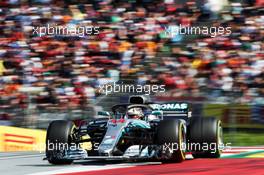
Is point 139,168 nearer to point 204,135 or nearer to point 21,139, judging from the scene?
point 204,135

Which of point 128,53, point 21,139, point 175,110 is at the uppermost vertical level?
point 128,53

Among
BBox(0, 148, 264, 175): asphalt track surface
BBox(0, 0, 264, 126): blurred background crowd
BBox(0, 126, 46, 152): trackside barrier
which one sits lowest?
BBox(0, 126, 46, 152): trackside barrier

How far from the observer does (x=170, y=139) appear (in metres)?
8.83

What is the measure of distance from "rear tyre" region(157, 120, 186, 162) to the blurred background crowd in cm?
495

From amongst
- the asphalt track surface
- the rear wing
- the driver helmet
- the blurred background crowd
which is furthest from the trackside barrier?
the driver helmet

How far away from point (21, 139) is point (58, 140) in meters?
4.93

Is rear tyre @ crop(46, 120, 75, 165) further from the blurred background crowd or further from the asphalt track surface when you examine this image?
the blurred background crowd

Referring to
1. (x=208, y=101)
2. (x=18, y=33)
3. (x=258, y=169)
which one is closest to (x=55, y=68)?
(x=18, y=33)

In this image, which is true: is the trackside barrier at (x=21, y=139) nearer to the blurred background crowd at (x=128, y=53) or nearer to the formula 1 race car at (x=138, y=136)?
the blurred background crowd at (x=128, y=53)

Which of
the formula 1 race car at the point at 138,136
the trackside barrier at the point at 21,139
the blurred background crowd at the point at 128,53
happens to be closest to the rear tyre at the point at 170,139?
the formula 1 race car at the point at 138,136

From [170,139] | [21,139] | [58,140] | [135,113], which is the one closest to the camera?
[170,139]

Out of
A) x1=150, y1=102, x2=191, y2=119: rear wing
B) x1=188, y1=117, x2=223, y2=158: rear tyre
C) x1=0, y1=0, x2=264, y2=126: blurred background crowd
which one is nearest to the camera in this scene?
x1=188, y1=117, x2=223, y2=158: rear tyre

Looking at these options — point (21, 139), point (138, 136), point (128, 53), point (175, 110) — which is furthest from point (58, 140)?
point (128, 53)

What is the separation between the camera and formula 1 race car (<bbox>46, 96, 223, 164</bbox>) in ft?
29.2
